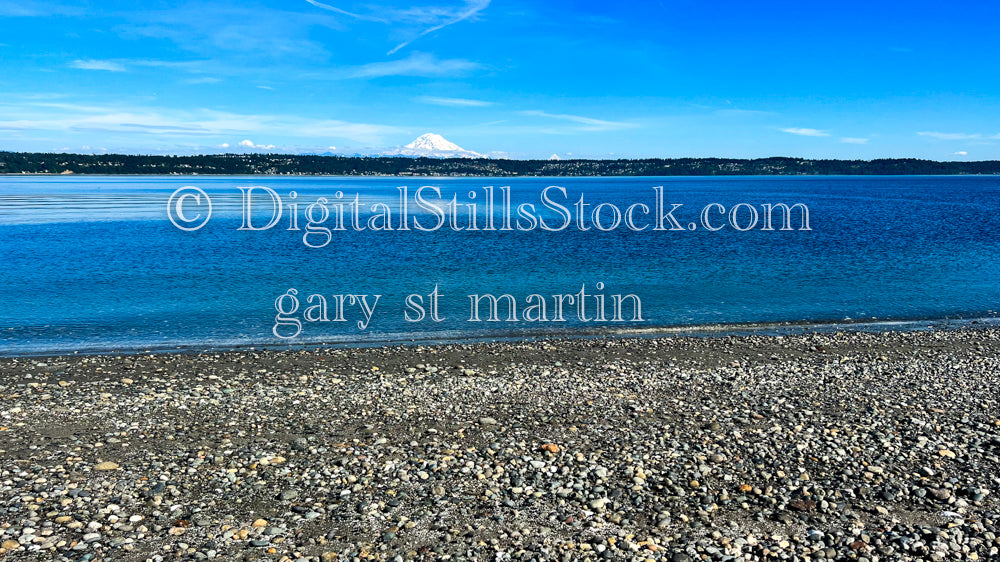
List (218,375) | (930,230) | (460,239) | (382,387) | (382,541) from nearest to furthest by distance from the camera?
1. (382,541)
2. (382,387)
3. (218,375)
4. (460,239)
5. (930,230)

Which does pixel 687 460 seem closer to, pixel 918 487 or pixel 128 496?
pixel 918 487

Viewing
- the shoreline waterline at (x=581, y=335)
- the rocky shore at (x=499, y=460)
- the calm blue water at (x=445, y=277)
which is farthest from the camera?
the calm blue water at (x=445, y=277)

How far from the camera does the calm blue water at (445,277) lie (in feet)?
73.4

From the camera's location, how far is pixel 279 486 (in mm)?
9508

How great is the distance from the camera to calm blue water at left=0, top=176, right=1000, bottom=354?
22.4 meters

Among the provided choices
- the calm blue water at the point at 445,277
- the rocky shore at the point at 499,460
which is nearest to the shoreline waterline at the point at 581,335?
the calm blue water at the point at 445,277

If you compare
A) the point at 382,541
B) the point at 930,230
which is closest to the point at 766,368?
the point at 382,541

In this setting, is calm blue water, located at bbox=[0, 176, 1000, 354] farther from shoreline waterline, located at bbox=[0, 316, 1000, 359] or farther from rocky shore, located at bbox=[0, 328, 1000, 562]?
rocky shore, located at bbox=[0, 328, 1000, 562]

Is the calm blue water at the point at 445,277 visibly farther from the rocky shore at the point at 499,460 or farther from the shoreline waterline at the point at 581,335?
the rocky shore at the point at 499,460

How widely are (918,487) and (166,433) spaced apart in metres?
11.1

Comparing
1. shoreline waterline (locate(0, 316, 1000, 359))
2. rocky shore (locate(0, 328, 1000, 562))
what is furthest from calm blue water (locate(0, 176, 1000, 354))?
rocky shore (locate(0, 328, 1000, 562))

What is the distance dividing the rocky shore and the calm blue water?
19.3 feet

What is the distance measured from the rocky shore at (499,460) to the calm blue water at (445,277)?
5.87 metres

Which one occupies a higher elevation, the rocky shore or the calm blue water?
the calm blue water
